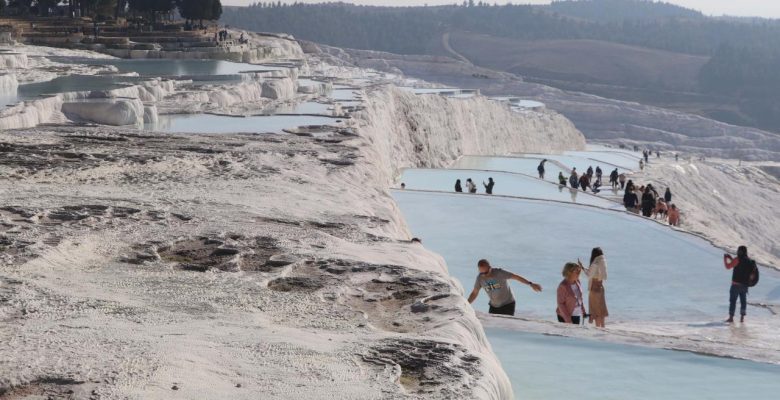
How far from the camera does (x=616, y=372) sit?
4.68 meters

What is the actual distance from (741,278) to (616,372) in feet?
9.53

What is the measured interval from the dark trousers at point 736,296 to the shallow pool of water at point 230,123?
5.08m

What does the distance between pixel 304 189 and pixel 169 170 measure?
42.1 inches

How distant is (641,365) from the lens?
4.81m

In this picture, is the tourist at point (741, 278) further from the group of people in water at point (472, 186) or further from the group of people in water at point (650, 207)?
the group of people in water at point (472, 186)

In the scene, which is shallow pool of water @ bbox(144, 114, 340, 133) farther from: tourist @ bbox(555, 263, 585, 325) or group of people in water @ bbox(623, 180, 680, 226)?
tourist @ bbox(555, 263, 585, 325)

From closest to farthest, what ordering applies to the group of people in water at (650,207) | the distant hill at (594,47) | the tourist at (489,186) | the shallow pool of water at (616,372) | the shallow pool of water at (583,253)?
the shallow pool of water at (616,372) → the shallow pool of water at (583,253) → the group of people in water at (650,207) → the tourist at (489,186) → the distant hill at (594,47)

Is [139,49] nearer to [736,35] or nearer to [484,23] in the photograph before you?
[484,23]

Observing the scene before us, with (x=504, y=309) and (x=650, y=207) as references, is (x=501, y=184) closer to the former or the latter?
(x=650, y=207)

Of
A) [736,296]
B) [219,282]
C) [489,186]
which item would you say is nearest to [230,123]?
[489,186]

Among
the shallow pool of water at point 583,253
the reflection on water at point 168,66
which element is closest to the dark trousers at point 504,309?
the shallow pool of water at point 583,253

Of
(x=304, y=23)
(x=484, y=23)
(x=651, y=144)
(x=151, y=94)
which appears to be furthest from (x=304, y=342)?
(x=484, y=23)

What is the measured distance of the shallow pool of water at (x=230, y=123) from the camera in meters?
10.8

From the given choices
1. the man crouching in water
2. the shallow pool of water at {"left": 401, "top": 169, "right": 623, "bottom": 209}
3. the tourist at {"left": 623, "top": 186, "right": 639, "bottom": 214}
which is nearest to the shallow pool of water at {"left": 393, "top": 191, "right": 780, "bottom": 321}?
the man crouching in water
